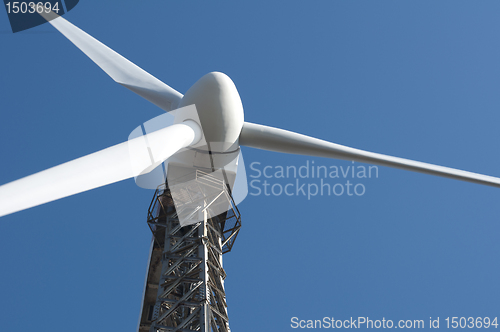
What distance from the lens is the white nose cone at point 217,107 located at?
17.7 meters

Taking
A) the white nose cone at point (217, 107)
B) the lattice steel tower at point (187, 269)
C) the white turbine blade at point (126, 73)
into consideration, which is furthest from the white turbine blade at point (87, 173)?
the white turbine blade at point (126, 73)

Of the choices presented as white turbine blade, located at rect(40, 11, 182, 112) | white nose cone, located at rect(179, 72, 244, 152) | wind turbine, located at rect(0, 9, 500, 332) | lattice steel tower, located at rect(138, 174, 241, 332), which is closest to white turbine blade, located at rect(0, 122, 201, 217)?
wind turbine, located at rect(0, 9, 500, 332)

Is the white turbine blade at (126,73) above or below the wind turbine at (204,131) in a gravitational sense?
above

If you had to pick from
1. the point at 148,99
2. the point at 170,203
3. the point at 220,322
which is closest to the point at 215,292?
the point at 220,322

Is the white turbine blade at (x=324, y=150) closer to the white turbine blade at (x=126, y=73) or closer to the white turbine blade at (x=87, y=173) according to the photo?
the white turbine blade at (x=126, y=73)

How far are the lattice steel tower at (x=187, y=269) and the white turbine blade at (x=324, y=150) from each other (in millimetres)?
2224

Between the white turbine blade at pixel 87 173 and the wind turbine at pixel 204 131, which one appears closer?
the white turbine blade at pixel 87 173

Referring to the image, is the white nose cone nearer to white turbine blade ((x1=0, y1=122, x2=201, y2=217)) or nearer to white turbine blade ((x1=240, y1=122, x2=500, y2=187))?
white turbine blade ((x1=240, y1=122, x2=500, y2=187))

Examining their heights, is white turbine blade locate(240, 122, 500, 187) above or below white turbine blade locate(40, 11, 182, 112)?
below

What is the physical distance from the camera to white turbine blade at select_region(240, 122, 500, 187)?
18578 mm

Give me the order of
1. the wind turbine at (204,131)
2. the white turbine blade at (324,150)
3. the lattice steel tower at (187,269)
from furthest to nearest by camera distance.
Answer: the white turbine blade at (324,150)
the lattice steel tower at (187,269)
the wind turbine at (204,131)

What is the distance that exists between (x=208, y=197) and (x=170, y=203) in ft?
5.14

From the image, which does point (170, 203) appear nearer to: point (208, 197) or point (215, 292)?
point (208, 197)

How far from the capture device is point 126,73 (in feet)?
71.1
